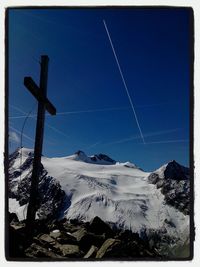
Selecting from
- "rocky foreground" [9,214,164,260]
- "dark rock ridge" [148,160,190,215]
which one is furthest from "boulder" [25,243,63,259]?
"dark rock ridge" [148,160,190,215]

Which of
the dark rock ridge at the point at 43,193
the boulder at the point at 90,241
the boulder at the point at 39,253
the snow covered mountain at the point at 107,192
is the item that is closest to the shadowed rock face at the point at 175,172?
the snow covered mountain at the point at 107,192

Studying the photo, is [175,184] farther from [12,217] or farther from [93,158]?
[12,217]

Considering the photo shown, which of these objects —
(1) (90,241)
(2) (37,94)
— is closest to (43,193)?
(1) (90,241)

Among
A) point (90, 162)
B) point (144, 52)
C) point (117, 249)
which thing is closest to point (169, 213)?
point (117, 249)

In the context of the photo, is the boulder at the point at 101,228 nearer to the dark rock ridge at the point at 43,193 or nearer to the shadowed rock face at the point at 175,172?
the dark rock ridge at the point at 43,193

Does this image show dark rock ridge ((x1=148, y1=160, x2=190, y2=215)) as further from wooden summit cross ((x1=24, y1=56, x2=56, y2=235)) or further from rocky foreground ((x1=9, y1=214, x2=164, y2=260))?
wooden summit cross ((x1=24, y1=56, x2=56, y2=235))

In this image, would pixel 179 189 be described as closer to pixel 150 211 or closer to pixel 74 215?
pixel 150 211
